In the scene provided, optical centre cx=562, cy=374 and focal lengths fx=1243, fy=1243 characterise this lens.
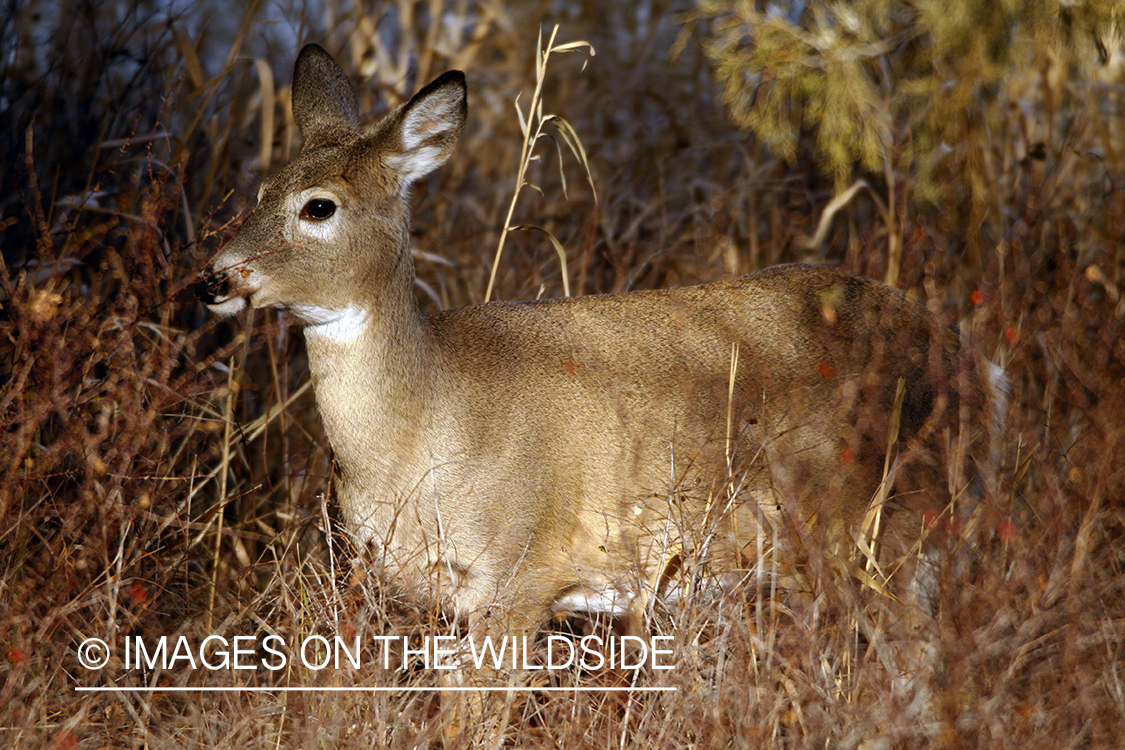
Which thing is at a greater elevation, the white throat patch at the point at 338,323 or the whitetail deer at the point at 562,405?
the white throat patch at the point at 338,323

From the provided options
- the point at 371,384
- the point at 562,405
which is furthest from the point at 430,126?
the point at 562,405

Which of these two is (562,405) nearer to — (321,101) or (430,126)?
(430,126)

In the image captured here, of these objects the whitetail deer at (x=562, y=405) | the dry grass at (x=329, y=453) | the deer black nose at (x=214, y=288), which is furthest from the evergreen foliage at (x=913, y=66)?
the deer black nose at (x=214, y=288)

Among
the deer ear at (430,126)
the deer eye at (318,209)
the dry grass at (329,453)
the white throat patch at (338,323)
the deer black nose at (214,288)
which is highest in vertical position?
the deer ear at (430,126)

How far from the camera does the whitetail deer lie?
3742mm

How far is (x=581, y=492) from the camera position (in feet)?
12.9

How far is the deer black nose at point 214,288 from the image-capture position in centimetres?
368

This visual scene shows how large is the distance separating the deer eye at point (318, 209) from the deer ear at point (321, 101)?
0.40 meters

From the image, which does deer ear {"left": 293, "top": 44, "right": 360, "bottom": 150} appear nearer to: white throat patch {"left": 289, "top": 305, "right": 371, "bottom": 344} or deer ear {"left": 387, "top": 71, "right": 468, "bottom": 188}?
deer ear {"left": 387, "top": 71, "right": 468, "bottom": 188}

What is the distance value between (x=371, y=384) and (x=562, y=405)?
2.01 ft

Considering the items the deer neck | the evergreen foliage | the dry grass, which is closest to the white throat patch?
the deer neck

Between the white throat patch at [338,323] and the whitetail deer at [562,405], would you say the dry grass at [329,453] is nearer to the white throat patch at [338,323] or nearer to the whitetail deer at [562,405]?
the whitetail deer at [562,405]

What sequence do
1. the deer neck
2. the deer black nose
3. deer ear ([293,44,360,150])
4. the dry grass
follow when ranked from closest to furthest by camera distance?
the dry grass
the deer black nose
the deer neck
deer ear ([293,44,360,150])

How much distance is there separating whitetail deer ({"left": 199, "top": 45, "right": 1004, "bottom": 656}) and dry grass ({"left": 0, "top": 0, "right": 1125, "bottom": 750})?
220 millimetres
